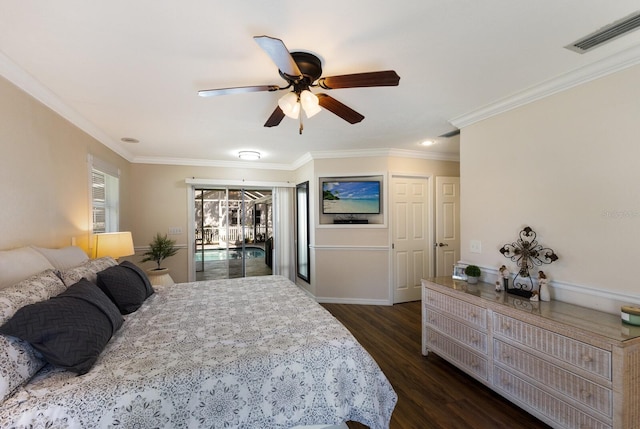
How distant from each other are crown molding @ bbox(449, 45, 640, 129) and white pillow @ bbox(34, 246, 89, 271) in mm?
3784

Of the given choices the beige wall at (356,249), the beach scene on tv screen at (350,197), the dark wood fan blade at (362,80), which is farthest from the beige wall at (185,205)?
the dark wood fan blade at (362,80)

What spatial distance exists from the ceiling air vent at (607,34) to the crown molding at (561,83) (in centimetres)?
23

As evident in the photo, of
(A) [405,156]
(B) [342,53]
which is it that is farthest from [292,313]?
(A) [405,156]

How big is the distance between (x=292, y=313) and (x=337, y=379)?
2.00 feet

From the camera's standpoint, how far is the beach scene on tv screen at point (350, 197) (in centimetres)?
421

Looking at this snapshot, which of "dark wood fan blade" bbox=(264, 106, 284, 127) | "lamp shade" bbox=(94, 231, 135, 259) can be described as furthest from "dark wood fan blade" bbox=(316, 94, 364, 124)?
"lamp shade" bbox=(94, 231, 135, 259)

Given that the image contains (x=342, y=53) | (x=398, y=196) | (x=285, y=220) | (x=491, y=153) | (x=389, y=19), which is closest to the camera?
(x=389, y=19)

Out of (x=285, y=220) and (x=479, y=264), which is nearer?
(x=479, y=264)

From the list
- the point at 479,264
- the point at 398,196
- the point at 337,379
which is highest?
the point at 398,196

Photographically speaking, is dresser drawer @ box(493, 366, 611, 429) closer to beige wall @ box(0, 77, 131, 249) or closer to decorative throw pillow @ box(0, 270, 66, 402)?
decorative throw pillow @ box(0, 270, 66, 402)

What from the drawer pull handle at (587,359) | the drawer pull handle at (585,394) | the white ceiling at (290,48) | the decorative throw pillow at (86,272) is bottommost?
the drawer pull handle at (585,394)

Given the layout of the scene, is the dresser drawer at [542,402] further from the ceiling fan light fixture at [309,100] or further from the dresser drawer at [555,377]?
the ceiling fan light fixture at [309,100]

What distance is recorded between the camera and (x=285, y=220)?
5262 millimetres

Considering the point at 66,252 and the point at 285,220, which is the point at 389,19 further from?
the point at 285,220
